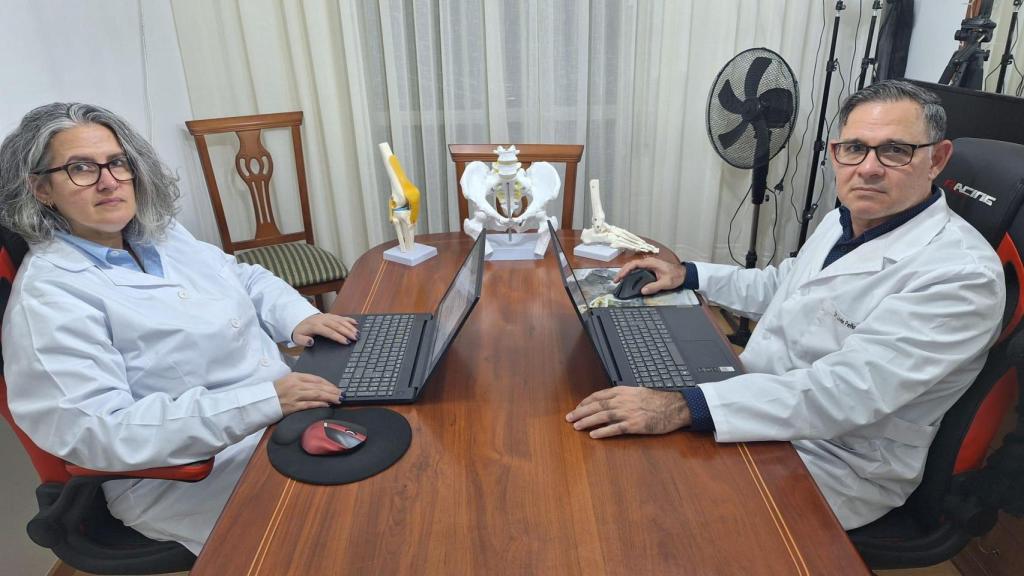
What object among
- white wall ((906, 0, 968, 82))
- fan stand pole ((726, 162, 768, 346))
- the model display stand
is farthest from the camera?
fan stand pole ((726, 162, 768, 346))

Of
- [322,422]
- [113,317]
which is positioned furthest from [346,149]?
[322,422]

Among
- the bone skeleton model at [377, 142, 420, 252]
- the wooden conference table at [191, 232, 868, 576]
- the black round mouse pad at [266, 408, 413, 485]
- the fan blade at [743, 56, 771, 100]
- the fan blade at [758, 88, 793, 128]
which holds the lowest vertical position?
the wooden conference table at [191, 232, 868, 576]

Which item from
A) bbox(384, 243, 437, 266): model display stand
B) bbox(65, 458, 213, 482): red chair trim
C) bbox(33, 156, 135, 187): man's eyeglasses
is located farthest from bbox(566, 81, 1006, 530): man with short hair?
bbox(33, 156, 135, 187): man's eyeglasses

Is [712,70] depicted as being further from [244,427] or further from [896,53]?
[244,427]

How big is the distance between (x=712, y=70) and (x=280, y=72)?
1.92 m

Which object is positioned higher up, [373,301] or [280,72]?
[280,72]

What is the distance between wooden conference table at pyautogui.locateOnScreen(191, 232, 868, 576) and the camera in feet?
2.63

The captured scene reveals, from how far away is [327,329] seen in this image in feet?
4.46

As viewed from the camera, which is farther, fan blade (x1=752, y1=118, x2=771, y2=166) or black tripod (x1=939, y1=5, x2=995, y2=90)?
fan blade (x1=752, y1=118, x2=771, y2=166)

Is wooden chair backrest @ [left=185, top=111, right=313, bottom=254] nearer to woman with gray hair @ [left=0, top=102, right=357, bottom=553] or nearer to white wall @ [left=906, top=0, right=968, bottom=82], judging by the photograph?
woman with gray hair @ [left=0, top=102, right=357, bottom=553]

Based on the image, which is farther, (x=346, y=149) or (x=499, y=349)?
(x=346, y=149)

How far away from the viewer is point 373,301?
5.14 ft

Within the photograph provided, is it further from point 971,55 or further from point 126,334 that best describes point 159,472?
point 971,55

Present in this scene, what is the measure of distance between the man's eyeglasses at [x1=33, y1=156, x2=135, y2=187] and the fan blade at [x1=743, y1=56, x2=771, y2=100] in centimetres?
226
